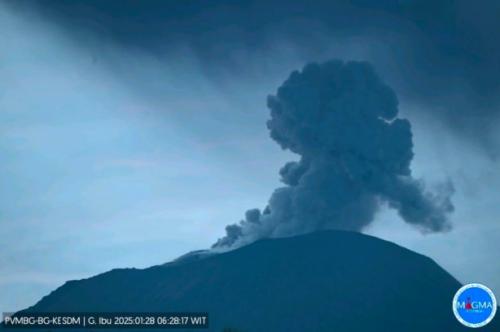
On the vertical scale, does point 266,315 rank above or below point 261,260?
below

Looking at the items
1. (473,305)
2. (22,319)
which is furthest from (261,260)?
(473,305)

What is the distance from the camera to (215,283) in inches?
7234

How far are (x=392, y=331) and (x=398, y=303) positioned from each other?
1296 cm

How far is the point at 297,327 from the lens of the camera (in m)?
162

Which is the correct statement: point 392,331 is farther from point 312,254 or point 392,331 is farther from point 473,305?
point 473,305

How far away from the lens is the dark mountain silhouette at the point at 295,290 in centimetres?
16775

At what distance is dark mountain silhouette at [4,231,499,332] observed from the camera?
6604 inches

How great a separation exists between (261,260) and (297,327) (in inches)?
1076

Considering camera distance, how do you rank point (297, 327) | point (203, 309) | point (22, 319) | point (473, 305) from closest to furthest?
point (473, 305), point (22, 319), point (297, 327), point (203, 309)

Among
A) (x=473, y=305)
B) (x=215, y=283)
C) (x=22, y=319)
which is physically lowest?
(x=473, y=305)

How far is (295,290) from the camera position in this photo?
182125 millimetres

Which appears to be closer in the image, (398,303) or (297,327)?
(297,327)

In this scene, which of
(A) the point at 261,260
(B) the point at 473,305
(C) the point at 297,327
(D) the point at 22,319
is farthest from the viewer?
(A) the point at 261,260

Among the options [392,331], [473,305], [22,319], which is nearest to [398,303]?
[392,331]
